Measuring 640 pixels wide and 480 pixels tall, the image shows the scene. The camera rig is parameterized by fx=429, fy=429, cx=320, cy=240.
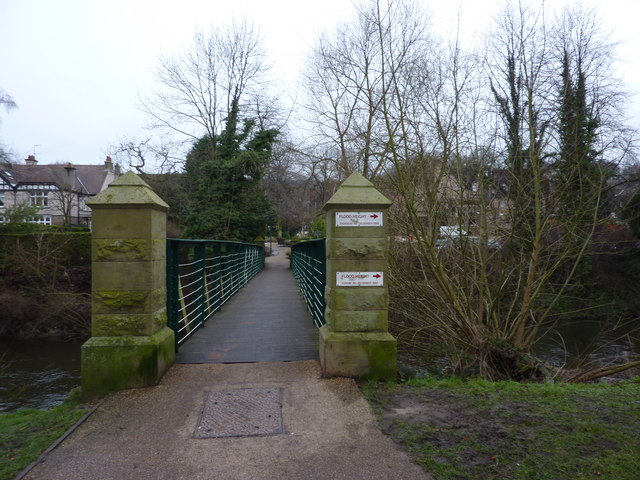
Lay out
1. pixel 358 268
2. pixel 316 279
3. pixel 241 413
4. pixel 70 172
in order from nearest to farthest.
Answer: pixel 241 413 < pixel 358 268 < pixel 316 279 < pixel 70 172

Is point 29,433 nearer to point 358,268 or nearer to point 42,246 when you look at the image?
point 358,268

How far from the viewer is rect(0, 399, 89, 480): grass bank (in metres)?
2.77

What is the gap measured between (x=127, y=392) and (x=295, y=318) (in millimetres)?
3731

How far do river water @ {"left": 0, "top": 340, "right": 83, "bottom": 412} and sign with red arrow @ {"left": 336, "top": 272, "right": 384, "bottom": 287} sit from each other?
8.83 metres

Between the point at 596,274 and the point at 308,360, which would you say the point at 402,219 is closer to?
the point at 308,360

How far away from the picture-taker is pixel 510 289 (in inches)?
357

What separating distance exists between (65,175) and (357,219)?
147 feet

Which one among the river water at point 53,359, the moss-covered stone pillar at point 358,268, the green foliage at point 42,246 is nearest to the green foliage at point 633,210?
the river water at point 53,359

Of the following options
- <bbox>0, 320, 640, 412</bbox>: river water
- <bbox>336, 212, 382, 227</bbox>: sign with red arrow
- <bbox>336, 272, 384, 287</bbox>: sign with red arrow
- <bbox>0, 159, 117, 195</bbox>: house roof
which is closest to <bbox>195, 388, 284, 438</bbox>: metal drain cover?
<bbox>336, 272, 384, 287</bbox>: sign with red arrow

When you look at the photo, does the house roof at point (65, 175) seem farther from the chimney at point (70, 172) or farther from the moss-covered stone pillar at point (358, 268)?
the moss-covered stone pillar at point (358, 268)

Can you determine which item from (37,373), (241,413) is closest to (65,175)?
(37,373)

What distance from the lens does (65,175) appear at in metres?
41.2

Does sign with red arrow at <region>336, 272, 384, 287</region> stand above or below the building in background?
below

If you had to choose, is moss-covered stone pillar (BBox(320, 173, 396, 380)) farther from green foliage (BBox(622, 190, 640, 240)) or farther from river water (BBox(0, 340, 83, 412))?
river water (BBox(0, 340, 83, 412))
